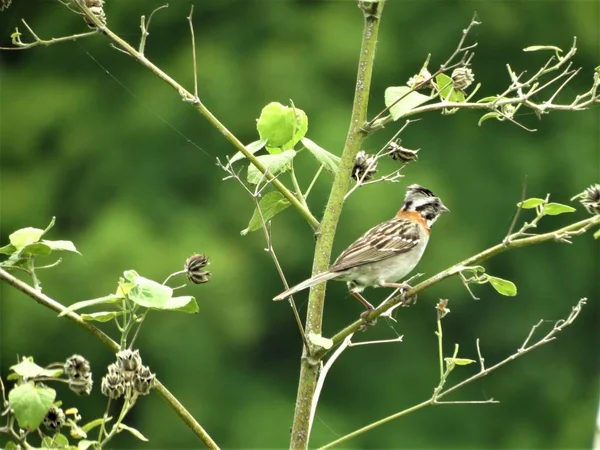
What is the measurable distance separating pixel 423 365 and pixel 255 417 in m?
1.85

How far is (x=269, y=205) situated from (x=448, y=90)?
434mm

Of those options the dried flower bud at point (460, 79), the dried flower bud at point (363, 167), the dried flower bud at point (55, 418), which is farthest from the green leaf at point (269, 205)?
the dried flower bud at point (55, 418)

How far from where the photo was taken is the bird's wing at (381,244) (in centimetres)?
332

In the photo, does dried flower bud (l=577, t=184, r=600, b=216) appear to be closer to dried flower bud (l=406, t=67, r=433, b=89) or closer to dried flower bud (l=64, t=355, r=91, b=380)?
dried flower bud (l=406, t=67, r=433, b=89)

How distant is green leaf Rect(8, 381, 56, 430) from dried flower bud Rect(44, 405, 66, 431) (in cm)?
14

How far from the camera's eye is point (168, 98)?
1116 cm

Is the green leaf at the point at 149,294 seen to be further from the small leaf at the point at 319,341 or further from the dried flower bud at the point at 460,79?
the dried flower bud at the point at 460,79

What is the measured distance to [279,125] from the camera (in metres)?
2.12

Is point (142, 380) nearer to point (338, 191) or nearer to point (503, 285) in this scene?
point (338, 191)

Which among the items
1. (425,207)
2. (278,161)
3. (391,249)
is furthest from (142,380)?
(425,207)

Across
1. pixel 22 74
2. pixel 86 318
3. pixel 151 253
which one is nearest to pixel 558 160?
pixel 151 253

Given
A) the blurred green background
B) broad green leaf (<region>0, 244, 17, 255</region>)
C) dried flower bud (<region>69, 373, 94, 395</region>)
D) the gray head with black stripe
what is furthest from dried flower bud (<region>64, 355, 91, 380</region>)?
the blurred green background

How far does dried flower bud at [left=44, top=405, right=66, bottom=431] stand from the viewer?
1.79m

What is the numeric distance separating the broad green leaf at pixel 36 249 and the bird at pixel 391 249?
1426mm
